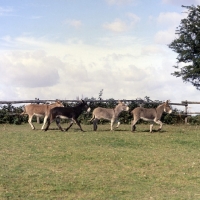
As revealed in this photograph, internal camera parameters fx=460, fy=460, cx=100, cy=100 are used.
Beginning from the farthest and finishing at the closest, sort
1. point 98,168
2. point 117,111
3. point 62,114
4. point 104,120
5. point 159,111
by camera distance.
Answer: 1. point 104,120
2. point 117,111
3. point 159,111
4. point 62,114
5. point 98,168

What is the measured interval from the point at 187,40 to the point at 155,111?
1010 cm

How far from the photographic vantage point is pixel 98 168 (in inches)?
484

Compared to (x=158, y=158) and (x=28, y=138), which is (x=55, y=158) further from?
(x=28, y=138)

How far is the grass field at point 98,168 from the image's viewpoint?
9906mm

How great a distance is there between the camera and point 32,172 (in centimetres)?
1162

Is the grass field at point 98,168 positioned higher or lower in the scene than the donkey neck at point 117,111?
lower

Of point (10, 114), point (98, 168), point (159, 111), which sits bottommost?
point (98, 168)

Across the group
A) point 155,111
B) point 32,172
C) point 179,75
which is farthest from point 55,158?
point 179,75

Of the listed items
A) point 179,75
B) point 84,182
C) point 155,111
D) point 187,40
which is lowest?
point 84,182

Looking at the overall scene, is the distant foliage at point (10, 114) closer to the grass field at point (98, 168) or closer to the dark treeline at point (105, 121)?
the dark treeline at point (105, 121)

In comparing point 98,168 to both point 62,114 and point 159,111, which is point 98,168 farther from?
point 159,111

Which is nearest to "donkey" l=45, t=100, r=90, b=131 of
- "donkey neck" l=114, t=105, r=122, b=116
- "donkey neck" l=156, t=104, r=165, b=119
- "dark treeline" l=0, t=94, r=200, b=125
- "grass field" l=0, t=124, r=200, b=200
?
"donkey neck" l=114, t=105, r=122, b=116

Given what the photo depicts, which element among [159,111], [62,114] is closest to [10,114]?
[62,114]

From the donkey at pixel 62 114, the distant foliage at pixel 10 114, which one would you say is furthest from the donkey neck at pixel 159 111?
the distant foliage at pixel 10 114
